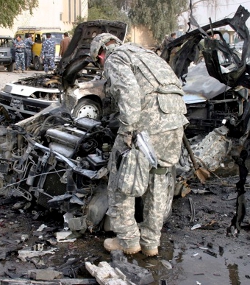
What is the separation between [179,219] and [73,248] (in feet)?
4.49

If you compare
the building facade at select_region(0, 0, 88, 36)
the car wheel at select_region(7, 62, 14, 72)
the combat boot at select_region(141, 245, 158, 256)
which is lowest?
the combat boot at select_region(141, 245, 158, 256)

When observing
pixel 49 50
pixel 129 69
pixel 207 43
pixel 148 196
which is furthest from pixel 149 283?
pixel 49 50

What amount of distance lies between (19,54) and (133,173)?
810 inches

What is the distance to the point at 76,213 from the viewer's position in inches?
191

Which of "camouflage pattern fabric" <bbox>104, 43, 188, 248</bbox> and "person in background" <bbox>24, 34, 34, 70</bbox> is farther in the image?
"person in background" <bbox>24, 34, 34, 70</bbox>

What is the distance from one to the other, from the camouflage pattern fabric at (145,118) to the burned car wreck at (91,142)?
527mm

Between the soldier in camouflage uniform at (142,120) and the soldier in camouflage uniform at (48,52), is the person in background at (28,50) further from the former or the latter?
the soldier in camouflage uniform at (142,120)

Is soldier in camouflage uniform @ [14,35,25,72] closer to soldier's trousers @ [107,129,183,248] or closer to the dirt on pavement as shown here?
the dirt on pavement

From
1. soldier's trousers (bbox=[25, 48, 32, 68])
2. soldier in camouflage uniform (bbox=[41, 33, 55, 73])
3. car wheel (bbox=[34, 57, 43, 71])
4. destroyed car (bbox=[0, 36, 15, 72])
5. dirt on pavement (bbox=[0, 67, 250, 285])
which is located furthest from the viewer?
car wheel (bbox=[34, 57, 43, 71])

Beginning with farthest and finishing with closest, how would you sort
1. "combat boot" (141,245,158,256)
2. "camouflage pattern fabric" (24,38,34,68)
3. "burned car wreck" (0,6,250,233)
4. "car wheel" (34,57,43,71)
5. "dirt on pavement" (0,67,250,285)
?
1. "car wheel" (34,57,43,71)
2. "camouflage pattern fabric" (24,38,34,68)
3. "burned car wreck" (0,6,250,233)
4. "combat boot" (141,245,158,256)
5. "dirt on pavement" (0,67,250,285)

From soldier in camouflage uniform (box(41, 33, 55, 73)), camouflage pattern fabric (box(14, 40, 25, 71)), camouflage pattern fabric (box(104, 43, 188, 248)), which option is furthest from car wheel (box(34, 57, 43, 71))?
camouflage pattern fabric (box(104, 43, 188, 248))

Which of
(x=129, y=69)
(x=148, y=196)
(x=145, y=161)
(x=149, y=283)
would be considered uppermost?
(x=129, y=69)

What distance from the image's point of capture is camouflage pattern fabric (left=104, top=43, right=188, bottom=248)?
155 inches

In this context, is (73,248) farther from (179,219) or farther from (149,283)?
(179,219)
